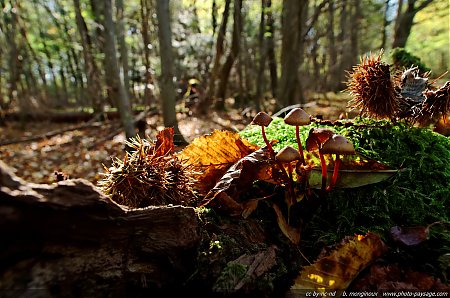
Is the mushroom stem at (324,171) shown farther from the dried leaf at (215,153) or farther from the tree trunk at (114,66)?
the tree trunk at (114,66)

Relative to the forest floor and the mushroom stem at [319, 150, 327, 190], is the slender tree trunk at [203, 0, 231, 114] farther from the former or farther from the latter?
the mushroom stem at [319, 150, 327, 190]

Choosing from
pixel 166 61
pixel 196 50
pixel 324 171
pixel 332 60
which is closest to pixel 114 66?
pixel 166 61

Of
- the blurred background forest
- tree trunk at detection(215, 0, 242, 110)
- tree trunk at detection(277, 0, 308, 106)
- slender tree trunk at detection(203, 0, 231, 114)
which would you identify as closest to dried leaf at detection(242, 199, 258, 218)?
the blurred background forest

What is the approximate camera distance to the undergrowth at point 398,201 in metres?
1.42

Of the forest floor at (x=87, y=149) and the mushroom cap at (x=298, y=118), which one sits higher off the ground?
the mushroom cap at (x=298, y=118)

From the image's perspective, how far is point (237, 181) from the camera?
1584mm

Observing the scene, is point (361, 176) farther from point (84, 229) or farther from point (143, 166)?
point (84, 229)

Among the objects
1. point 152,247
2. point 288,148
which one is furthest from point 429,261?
point 152,247

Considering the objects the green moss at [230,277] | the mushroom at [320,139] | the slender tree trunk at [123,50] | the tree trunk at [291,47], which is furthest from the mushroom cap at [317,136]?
the slender tree trunk at [123,50]

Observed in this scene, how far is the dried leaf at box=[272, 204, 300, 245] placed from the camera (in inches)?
58.0

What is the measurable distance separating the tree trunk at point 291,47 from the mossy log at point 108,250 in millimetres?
7805

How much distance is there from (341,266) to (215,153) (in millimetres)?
884

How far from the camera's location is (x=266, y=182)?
69.5 inches

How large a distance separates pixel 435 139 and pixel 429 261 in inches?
34.0
